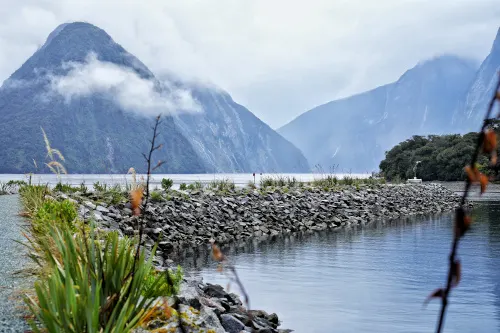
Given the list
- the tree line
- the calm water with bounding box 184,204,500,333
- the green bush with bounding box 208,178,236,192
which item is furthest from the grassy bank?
the tree line

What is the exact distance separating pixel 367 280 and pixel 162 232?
889 centimetres

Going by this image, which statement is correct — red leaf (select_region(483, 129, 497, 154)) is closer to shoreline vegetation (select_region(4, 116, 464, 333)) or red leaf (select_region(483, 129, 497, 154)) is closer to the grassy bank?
shoreline vegetation (select_region(4, 116, 464, 333))

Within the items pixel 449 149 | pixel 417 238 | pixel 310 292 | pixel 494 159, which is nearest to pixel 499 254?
pixel 417 238

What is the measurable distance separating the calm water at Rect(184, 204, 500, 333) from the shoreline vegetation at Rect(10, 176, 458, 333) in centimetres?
116

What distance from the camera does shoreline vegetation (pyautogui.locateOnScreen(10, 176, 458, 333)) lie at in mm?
4812

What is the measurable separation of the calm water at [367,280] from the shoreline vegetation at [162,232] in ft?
3.80

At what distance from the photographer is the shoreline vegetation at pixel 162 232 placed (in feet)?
15.8

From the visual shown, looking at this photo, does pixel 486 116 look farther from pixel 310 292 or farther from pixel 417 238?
pixel 417 238

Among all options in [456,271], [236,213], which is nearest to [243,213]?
[236,213]

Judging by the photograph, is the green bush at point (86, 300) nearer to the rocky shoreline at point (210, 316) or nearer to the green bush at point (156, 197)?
the rocky shoreline at point (210, 316)

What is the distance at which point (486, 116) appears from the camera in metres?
1.21

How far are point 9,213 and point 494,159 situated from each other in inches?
613

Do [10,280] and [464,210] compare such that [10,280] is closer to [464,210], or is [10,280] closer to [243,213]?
[464,210]

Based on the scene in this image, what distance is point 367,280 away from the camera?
12.9 meters
